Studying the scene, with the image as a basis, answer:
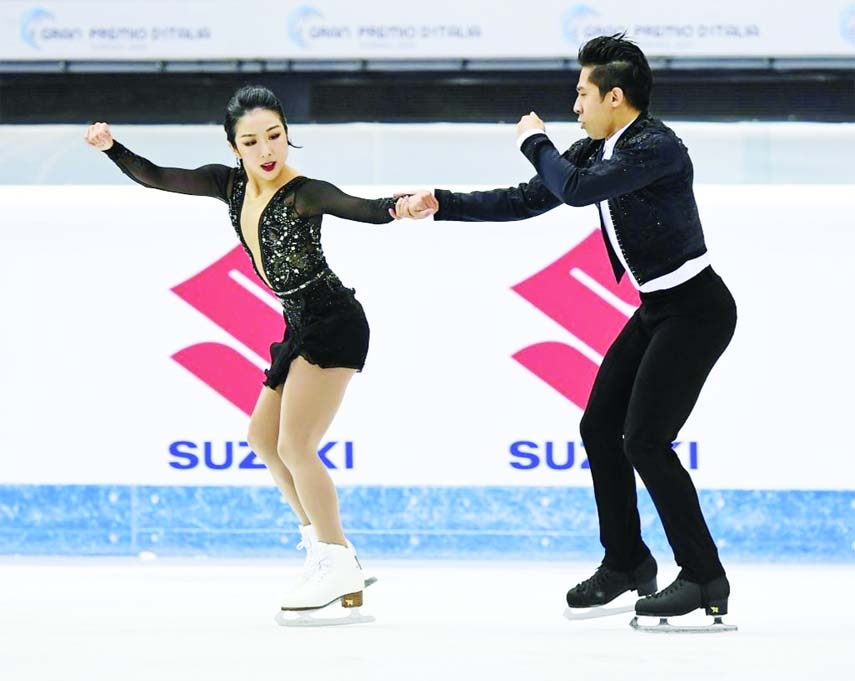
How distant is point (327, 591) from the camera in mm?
2836

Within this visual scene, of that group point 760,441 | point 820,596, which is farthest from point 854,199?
point 820,596

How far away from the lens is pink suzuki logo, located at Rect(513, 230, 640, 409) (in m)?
3.69

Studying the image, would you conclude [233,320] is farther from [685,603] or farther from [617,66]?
[685,603]

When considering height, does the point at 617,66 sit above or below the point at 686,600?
above

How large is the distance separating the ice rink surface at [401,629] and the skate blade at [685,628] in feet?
0.10

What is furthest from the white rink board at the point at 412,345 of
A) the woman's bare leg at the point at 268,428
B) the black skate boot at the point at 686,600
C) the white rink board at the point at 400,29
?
the white rink board at the point at 400,29

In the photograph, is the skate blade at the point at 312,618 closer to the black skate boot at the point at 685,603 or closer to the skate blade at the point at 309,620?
the skate blade at the point at 309,620

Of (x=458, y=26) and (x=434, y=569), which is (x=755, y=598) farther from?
(x=458, y=26)

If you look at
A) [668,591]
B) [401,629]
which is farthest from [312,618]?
[668,591]

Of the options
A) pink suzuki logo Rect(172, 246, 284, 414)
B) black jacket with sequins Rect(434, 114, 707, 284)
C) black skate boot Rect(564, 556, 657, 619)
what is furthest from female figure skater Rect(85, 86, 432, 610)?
pink suzuki logo Rect(172, 246, 284, 414)

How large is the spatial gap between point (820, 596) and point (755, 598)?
0.57 feet

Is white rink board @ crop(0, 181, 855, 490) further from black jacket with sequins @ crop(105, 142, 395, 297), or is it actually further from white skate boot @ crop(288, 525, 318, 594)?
black jacket with sequins @ crop(105, 142, 395, 297)

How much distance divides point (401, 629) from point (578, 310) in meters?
1.25

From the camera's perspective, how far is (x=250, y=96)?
2.86 m
